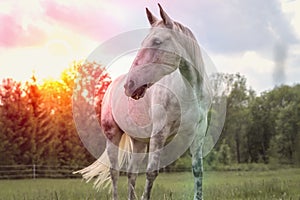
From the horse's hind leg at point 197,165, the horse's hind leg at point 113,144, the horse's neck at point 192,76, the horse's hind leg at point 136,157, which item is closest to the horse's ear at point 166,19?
the horse's neck at point 192,76

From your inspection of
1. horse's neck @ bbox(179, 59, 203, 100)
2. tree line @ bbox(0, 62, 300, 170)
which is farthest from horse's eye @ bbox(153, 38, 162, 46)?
tree line @ bbox(0, 62, 300, 170)

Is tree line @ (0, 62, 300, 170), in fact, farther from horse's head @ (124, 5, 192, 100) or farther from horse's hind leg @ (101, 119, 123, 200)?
horse's head @ (124, 5, 192, 100)

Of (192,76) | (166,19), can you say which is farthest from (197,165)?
(166,19)

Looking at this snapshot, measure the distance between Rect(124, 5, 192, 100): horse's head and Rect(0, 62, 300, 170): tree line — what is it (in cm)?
148

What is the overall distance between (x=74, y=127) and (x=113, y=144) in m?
23.4

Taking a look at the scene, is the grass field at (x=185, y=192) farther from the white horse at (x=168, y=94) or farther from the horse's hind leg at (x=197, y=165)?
the white horse at (x=168, y=94)

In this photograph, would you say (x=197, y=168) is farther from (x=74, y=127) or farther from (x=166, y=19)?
(x=74, y=127)

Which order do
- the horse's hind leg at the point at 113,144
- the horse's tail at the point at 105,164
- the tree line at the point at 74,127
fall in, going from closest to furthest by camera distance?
the horse's hind leg at the point at 113,144
the horse's tail at the point at 105,164
the tree line at the point at 74,127

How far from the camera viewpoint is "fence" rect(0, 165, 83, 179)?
103ft

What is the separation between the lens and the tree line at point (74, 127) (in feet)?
88.4

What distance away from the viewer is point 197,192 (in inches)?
206

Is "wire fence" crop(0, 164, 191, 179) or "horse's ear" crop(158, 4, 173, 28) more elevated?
"horse's ear" crop(158, 4, 173, 28)

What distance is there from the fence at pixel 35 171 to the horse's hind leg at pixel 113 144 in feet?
82.2

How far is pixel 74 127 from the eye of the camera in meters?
30.2
